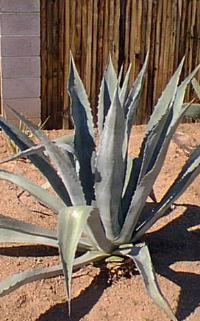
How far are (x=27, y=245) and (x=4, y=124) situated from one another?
2.32 feet

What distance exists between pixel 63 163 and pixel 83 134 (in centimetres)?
36

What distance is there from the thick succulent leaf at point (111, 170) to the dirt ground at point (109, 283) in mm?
292

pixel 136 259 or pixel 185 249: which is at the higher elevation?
pixel 136 259

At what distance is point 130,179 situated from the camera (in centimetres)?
407

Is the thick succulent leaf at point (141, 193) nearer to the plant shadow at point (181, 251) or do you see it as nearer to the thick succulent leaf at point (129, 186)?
the thick succulent leaf at point (129, 186)

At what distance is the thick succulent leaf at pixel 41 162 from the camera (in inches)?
160

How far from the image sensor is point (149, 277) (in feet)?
11.7

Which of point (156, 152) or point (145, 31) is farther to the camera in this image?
point (145, 31)

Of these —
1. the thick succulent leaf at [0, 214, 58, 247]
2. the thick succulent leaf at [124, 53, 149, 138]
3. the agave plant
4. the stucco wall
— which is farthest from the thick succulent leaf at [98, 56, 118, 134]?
the stucco wall

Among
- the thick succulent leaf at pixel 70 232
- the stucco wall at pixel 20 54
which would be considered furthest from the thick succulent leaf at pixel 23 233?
the stucco wall at pixel 20 54

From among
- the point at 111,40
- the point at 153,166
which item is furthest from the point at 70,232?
the point at 111,40

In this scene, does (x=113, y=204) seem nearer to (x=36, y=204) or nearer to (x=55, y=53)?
(x=36, y=204)

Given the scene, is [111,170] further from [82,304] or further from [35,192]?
[82,304]

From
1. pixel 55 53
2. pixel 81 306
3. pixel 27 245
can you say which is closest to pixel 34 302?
pixel 81 306
